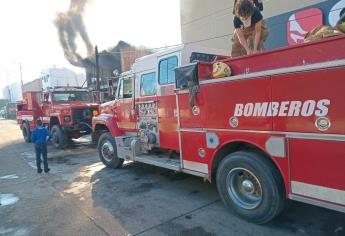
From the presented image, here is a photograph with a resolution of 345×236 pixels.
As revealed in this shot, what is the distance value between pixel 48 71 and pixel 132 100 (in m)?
47.3

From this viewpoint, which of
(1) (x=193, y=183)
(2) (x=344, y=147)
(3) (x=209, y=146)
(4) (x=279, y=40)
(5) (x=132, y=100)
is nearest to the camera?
(2) (x=344, y=147)

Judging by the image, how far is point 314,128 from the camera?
11.8 feet

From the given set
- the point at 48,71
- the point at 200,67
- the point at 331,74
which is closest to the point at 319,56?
the point at 331,74

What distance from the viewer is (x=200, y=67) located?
5051 millimetres

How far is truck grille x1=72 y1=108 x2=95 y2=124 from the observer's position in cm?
1283

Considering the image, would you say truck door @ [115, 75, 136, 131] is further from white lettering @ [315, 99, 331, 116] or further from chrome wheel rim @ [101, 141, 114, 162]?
white lettering @ [315, 99, 331, 116]

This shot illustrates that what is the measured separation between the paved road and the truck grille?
14.6 ft

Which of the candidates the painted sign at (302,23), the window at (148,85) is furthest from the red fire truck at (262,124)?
the painted sign at (302,23)

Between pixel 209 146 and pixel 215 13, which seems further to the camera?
pixel 215 13

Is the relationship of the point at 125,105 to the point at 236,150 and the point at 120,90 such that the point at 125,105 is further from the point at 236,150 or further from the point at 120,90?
the point at 236,150

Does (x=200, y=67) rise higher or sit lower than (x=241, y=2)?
lower

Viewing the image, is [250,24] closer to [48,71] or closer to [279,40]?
[279,40]

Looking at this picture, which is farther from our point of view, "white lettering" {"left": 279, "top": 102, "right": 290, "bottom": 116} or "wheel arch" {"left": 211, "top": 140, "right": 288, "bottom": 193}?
"wheel arch" {"left": 211, "top": 140, "right": 288, "bottom": 193}

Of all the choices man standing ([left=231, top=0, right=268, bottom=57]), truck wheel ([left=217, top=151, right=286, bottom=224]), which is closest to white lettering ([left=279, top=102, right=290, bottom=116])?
truck wheel ([left=217, top=151, right=286, bottom=224])
